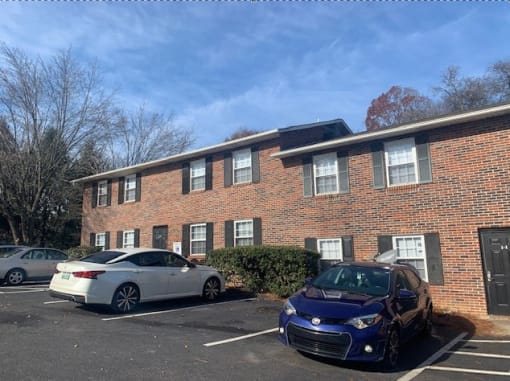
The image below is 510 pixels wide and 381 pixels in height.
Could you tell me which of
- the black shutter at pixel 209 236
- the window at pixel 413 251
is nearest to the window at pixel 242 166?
the black shutter at pixel 209 236

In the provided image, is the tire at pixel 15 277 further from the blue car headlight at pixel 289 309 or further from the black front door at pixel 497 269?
the black front door at pixel 497 269

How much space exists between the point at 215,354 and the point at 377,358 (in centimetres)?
226

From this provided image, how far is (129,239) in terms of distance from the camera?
1858 centimetres

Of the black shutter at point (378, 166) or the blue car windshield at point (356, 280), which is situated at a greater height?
the black shutter at point (378, 166)

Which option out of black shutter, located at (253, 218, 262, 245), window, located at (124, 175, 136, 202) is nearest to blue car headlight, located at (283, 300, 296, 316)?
black shutter, located at (253, 218, 262, 245)

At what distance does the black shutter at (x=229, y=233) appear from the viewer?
1457 cm

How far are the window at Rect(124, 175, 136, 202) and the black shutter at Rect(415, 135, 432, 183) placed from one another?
43.7ft

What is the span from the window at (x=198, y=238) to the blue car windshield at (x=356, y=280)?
9213 millimetres

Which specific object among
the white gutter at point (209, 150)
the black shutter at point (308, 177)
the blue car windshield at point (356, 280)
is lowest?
the blue car windshield at point (356, 280)

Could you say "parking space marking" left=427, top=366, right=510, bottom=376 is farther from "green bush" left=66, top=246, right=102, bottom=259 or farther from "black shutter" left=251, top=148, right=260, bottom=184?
"green bush" left=66, top=246, right=102, bottom=259

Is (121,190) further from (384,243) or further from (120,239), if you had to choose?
(384,243)

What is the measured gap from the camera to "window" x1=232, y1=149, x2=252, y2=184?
48.5ft

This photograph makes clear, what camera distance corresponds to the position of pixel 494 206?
952 cm

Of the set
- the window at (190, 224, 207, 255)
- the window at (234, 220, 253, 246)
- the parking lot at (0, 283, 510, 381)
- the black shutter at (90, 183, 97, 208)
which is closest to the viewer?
the parking lot at (0, 283, 510, 381)
